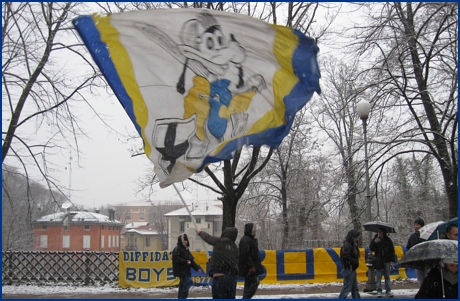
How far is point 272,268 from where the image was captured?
16.9 m

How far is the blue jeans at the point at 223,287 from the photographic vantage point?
24.5 feet

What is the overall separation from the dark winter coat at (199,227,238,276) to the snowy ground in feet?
21.6

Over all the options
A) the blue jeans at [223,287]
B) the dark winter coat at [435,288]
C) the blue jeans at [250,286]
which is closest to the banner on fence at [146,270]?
the blue jeans at [250,286]

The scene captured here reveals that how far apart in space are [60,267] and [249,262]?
11.1 meters

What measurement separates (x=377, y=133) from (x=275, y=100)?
1105 cm

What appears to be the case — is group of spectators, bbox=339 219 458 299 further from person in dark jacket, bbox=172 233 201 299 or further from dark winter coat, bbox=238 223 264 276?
person in dark jacket, bbox=172 233 201 299

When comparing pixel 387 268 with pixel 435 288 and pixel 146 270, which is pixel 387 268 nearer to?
pixel 146 270

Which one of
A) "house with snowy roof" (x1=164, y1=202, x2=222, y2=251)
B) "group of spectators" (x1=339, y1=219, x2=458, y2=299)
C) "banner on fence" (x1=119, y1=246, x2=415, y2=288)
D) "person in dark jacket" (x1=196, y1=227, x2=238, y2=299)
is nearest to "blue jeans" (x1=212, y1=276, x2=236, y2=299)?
"person in dark jacket" (x1=196, y1=227, x2=238, y2=299)

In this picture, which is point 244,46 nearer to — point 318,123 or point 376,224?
Result: point 376,224

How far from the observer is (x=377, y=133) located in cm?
1906

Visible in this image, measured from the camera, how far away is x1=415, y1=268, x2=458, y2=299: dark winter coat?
18.3 ft

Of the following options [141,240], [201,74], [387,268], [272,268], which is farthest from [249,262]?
[141,240]

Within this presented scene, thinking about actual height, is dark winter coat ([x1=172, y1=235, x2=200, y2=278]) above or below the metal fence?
above

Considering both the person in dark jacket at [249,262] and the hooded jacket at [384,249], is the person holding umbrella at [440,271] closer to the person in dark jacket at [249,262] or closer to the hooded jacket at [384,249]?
the person in dark jacket at [249,262]
